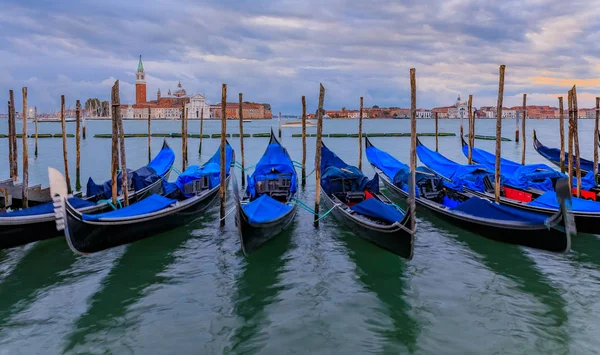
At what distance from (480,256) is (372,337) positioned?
2802 mm

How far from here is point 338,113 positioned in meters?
137

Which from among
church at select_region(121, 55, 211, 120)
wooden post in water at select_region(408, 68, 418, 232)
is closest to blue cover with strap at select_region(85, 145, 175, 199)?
wooden post in water at select_region(408, 68, 418, 232)

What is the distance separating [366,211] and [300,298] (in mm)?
1934

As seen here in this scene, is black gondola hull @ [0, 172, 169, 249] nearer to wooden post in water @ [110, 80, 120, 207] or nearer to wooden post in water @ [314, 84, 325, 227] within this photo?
wooden post in water @ [110, 80, 120, 207]

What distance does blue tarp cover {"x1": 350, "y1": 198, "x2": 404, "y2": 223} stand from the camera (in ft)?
19.6

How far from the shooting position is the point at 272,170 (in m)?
9.65

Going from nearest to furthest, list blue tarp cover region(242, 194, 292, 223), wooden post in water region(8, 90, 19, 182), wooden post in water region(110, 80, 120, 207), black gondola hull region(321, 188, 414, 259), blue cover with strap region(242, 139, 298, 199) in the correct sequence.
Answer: black gondola hull region(321, 188, 414, 259), blue tarp cover region(242, 194, 292, 223), wooden post in water region(110, 80, 120, 207), blue cover with strap region(242, 139, 298, 199), wooden post in water region(8, 90, 19, 182)

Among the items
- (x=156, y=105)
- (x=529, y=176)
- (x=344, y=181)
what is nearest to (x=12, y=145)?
(x=344, y=181)

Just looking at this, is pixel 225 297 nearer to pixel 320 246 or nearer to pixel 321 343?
pixel 321 343

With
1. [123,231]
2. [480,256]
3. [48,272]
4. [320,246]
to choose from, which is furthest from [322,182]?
[48,272]

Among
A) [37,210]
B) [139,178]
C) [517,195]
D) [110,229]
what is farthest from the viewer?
[139,178]

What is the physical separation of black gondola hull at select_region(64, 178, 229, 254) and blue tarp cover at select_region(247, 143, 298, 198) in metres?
1.80

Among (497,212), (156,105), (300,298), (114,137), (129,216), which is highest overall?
(156,105)

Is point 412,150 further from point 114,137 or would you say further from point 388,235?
point 114,137
